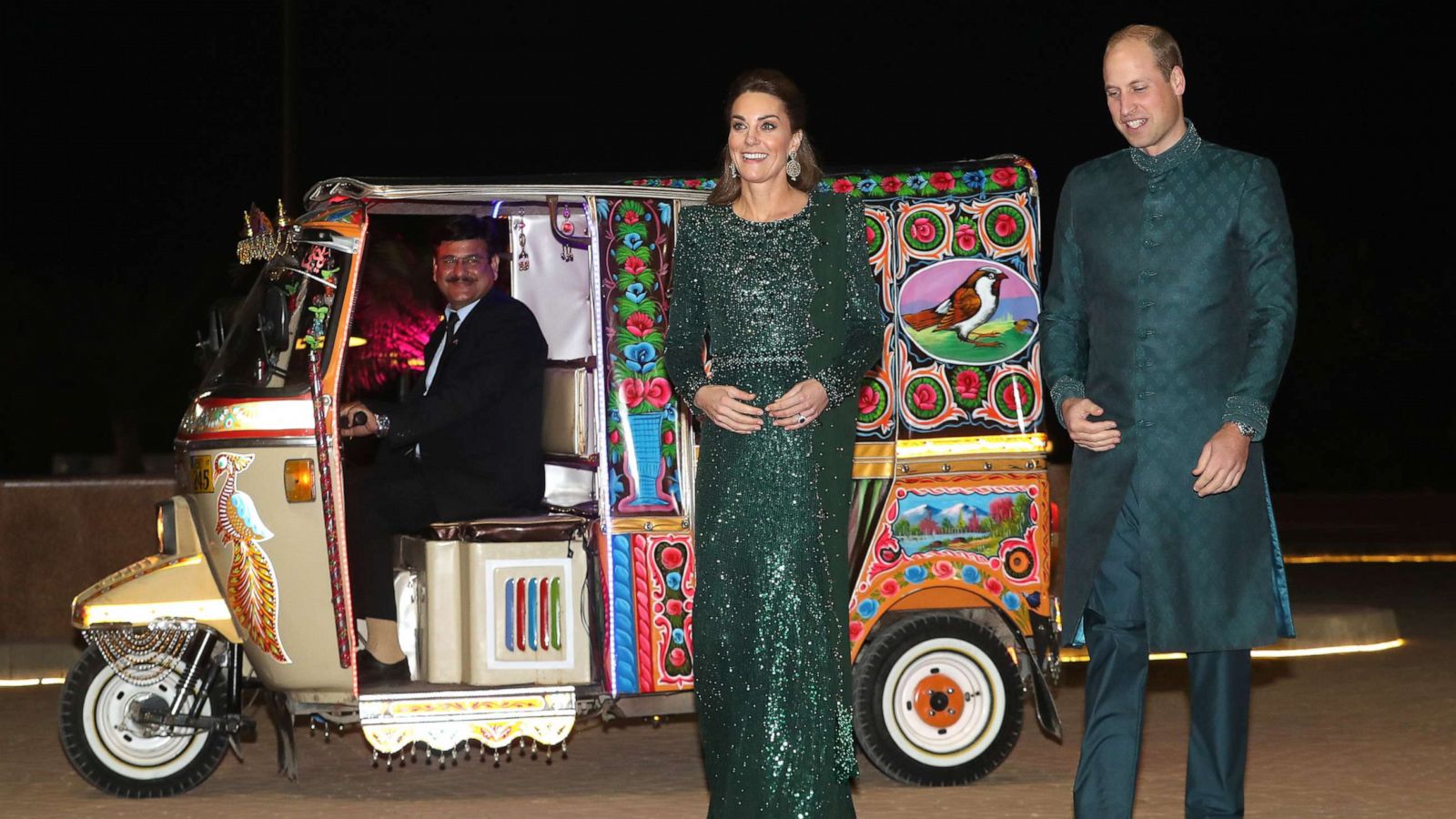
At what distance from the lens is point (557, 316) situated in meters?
8.97

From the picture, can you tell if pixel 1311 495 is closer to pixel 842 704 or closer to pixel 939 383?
pixel 939 383

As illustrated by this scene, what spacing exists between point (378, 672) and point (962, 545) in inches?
95.8

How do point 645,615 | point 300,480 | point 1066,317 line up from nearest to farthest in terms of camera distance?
point 1066,317, point 300,480, point 645,615

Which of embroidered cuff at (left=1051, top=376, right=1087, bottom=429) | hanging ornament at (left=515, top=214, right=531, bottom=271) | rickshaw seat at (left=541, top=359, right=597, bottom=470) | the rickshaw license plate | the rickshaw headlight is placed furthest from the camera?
hanging ornament at (left=515, top=214, right=531, bottom=271)

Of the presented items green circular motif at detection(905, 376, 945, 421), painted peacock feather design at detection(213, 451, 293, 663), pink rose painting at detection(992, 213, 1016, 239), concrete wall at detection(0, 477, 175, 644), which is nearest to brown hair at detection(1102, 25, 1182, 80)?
pink rose painting at detection(992, 213, 1016, 239)

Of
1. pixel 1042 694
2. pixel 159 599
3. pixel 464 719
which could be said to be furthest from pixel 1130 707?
pixel 159 599

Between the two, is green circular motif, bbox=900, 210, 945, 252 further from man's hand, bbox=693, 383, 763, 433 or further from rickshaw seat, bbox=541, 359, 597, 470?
man's hand, bbox=693, 383, 763, 433

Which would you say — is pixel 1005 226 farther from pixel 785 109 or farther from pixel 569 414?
pixel 785 109

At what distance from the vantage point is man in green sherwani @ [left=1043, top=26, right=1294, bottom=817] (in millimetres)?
5023

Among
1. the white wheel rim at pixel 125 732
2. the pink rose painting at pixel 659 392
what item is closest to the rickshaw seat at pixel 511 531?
the pink rose painting at pixel 659 392

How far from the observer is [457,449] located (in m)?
8.16

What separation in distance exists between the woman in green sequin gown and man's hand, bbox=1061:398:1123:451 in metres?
0.57

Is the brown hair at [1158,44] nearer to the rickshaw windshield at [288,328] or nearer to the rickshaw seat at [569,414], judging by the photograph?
the rickshaw windshield at [288,328]

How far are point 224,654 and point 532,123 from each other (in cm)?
2433
